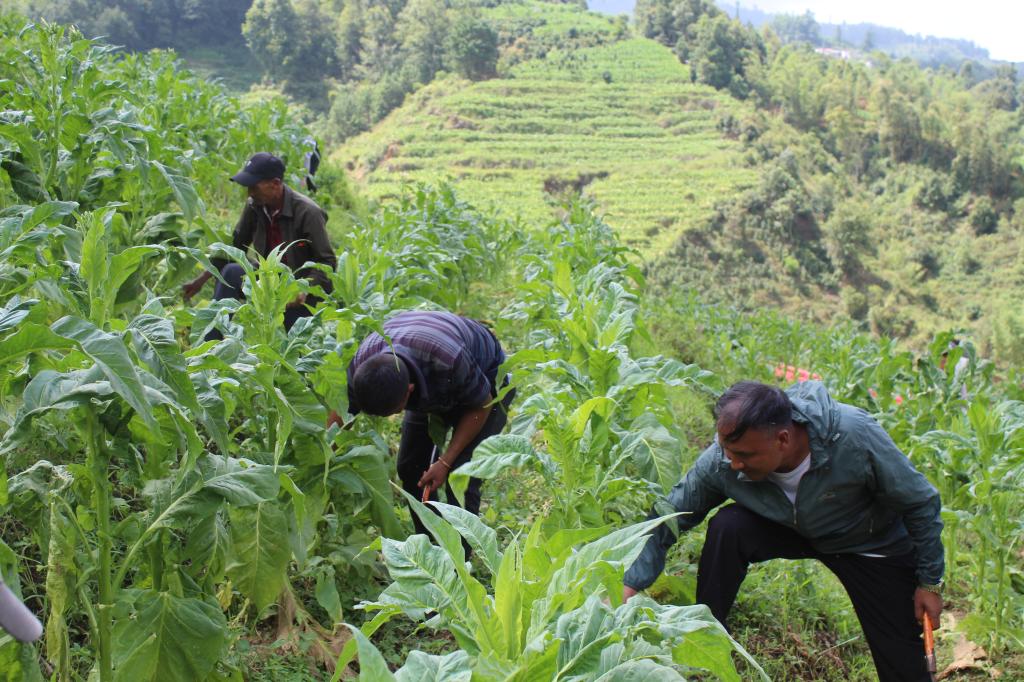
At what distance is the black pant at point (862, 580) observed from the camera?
3.56 meters

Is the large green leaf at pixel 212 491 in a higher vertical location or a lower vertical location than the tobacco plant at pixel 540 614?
lower

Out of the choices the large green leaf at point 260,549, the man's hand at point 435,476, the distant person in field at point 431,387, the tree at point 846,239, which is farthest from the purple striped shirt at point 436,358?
the tree at point 846,239

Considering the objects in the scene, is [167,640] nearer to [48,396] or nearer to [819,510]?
[48,396]

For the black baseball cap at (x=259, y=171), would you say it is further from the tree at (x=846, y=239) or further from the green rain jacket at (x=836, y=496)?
the tree at (x=846, y=239)

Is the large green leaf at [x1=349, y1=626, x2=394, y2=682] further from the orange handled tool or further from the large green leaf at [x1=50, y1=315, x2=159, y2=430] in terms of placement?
the orange handled tool

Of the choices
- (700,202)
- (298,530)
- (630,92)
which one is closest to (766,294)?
(700,202)

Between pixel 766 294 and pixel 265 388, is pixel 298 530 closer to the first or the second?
pixel 265 388

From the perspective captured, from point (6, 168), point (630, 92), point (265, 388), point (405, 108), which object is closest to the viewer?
point (265, 388)

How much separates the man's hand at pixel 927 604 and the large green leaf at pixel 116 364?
2.96 meters

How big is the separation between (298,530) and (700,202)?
46469mm

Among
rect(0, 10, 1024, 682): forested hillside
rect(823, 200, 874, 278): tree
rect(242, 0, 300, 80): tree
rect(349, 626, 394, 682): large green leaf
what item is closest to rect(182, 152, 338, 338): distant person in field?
rect(0, 10, 1024, 682): forested hillside

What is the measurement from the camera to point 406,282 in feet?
18.8

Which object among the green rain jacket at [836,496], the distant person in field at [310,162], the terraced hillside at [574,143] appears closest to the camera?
the green rain jacket at [836,496]

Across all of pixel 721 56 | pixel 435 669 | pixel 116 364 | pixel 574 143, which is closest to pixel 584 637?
pixel 435 669
